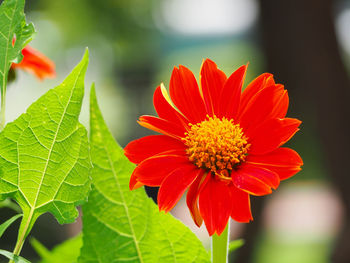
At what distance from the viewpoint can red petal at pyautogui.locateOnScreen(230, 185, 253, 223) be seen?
0.25 metres

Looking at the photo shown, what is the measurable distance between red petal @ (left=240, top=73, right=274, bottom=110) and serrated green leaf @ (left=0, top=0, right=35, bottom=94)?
0.14 m

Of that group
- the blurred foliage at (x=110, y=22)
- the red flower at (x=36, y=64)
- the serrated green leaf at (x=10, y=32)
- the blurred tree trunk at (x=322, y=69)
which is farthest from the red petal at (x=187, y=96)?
the blurred foliage at (x=110, y=22)

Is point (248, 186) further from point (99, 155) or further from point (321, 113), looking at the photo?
point (321, 113)

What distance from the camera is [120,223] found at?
0.81 feet

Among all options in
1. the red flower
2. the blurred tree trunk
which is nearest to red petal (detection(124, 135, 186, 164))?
the red flower

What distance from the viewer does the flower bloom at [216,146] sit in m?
0.26

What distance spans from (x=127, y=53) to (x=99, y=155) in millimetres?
6889

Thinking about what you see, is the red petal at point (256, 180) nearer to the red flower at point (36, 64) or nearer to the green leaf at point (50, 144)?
the green leaf at point (50, 144)

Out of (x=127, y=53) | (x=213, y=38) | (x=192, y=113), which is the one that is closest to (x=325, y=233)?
(x=127, y=53)

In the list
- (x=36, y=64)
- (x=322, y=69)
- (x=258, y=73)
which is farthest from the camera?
(x=258, y=73)

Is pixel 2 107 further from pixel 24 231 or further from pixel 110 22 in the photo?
pixel 110 22

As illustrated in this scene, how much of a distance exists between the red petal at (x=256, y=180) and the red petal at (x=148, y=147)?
5 centimetres

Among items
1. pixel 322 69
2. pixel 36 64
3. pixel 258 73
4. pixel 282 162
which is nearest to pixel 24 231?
pixel 282 162

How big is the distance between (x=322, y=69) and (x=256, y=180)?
2164mm
